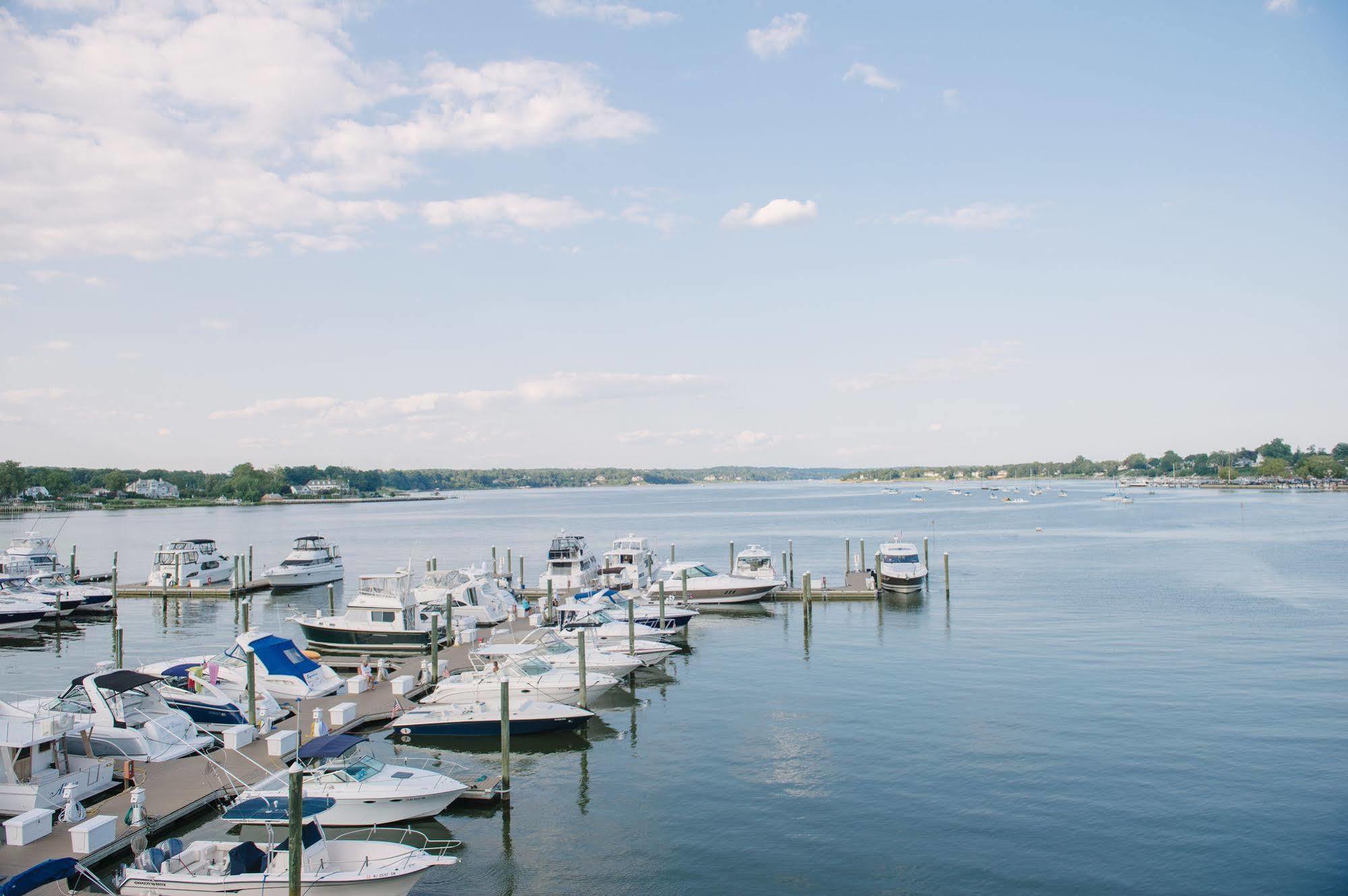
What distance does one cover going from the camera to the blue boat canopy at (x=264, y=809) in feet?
55.8

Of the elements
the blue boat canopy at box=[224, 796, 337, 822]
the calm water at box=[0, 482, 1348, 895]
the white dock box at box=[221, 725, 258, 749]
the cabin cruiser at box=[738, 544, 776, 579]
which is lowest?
the calm water at box=[0, 482, 1348, 895]

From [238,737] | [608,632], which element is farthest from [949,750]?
[238,737]

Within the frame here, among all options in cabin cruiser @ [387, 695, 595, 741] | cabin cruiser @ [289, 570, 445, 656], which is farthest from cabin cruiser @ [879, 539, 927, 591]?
cabin cruiser @ [387, 695, 595, 741]

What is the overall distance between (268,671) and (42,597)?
99.2 ft

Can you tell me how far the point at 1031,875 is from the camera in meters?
17.5

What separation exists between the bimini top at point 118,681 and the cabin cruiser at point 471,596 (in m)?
19.3

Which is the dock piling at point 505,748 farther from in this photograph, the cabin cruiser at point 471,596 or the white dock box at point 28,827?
the cabin cruiser at point 471,596

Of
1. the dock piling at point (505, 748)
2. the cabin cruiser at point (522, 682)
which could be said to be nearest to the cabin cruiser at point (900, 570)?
the cabin cruiser at point (522, 682)

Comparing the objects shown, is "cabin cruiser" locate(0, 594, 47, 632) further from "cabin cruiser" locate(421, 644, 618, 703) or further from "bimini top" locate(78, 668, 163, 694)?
"cabin cruiser" locate(421, 644, 618, 703)

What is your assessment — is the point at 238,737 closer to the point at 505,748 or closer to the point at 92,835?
the point at 92,835

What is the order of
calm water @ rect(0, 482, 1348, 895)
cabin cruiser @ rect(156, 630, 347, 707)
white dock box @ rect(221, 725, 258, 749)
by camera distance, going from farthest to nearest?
cabin cruiser @ rect(156, 630, 347, 707), white dock box @ rect(221, 725, 258, 749), calm water @ rect(0, 482, 1348, 895)

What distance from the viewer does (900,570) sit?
179 ft

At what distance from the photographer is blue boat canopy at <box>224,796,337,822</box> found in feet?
55.8

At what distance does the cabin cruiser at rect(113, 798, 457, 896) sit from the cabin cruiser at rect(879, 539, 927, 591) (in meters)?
41.4
